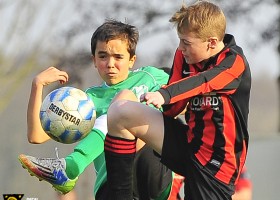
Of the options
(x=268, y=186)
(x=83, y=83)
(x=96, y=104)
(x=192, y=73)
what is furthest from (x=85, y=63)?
(x=192, y=73)

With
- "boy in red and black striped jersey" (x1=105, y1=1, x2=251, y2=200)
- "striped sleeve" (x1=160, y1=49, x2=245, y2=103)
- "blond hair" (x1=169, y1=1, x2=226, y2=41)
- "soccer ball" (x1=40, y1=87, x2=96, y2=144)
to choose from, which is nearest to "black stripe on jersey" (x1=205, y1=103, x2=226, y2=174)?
"boy in red and black striped jersey" (x1=105, y1=1, x2=251, y2=200)

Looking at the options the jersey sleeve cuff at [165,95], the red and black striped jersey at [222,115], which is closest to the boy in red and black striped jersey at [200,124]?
the red and black striped jersey at [222,115]

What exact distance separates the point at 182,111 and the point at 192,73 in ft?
0.85

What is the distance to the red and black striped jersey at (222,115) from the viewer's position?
13.8ft

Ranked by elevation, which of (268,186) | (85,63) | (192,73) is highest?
(85,63)

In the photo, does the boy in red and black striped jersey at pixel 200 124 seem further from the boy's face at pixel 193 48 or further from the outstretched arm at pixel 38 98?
the outstretched arm at pixel 38 98

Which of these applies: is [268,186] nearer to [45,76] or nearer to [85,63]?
[85,63]

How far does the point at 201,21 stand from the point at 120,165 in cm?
88

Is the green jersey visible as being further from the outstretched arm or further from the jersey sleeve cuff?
the jersey sleeve cuff

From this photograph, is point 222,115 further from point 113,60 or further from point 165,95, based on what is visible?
point 113,60

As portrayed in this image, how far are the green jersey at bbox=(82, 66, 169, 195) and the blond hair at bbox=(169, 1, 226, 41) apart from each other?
729mm

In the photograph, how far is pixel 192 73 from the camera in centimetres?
437

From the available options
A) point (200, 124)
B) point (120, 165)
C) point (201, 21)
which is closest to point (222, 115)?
point (200, 124)

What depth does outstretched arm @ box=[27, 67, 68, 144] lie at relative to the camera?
4.87m
